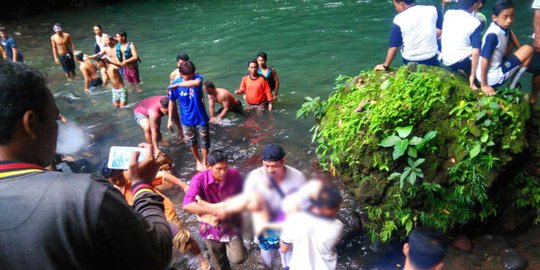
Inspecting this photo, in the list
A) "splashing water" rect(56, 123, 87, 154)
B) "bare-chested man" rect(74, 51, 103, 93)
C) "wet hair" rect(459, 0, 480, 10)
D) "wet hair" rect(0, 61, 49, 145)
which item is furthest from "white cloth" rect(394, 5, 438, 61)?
"bare-chested man" rect(74, 51, 103, 93)

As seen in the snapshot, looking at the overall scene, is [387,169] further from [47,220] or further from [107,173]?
[47,220]

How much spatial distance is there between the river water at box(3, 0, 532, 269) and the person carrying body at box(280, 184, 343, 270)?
175 centimetres

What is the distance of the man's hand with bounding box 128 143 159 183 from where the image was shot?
6.90ft

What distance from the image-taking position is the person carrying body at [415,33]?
5934 mm

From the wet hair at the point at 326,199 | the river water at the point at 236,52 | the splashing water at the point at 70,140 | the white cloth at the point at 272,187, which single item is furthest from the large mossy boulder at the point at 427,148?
the splashing water at the point at 70,140

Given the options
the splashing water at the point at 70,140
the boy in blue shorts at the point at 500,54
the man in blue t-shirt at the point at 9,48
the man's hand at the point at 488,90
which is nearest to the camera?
the man's hand at the point at 488,90

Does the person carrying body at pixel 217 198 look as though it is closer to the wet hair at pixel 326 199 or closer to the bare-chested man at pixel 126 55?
the wet hair at pixel 326 199

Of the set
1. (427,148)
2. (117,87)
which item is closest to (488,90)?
(427,148)

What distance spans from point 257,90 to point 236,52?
233 inches

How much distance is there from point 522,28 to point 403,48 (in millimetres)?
9649

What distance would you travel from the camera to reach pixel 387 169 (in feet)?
15.6

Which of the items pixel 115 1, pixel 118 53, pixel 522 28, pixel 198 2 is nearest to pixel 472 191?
pixel 118 53

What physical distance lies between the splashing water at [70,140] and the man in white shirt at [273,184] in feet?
18.8

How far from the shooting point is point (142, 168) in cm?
213
